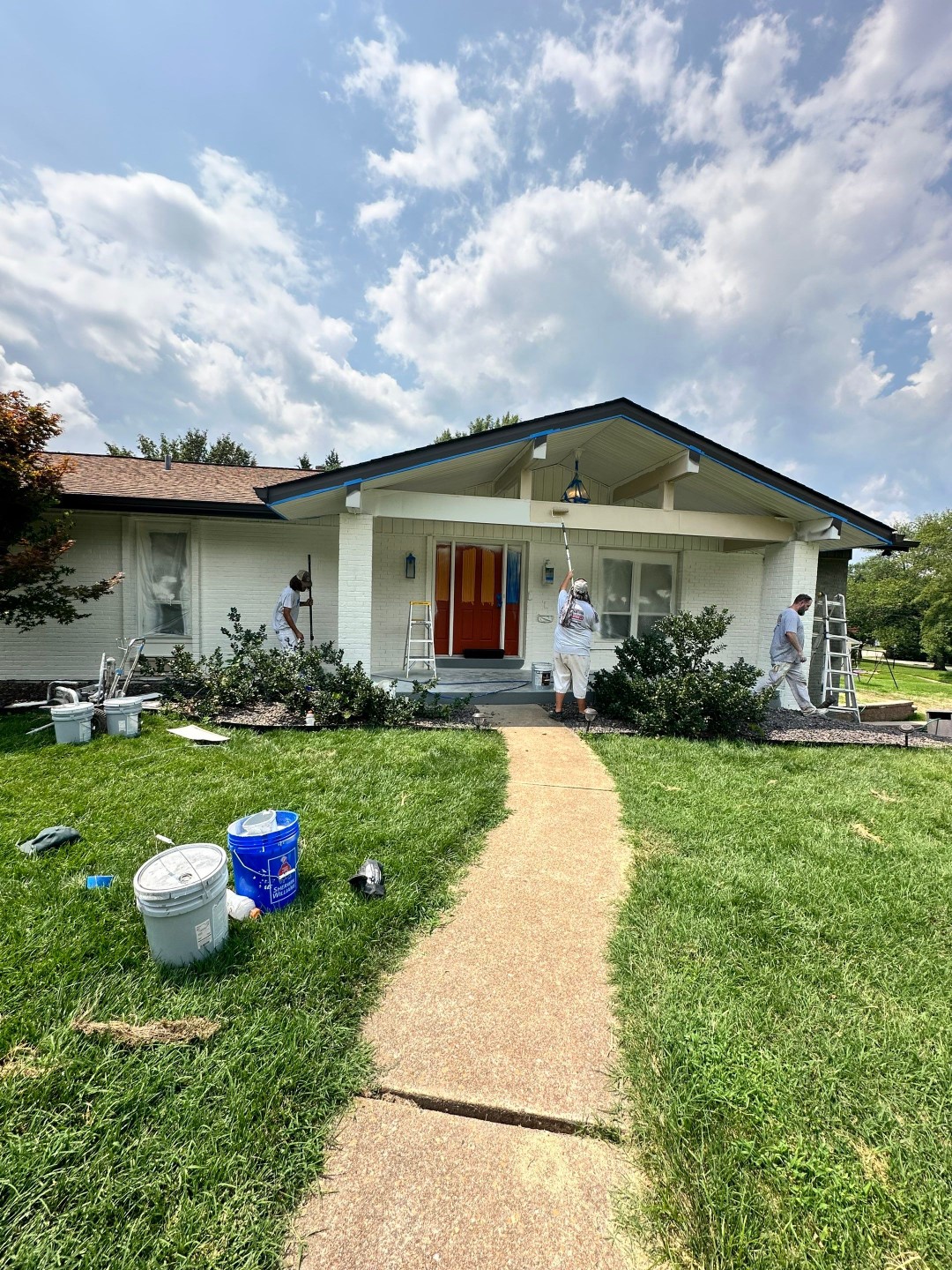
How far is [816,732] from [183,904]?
8131 mm

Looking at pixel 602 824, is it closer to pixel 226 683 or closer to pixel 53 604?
pixel 226 683

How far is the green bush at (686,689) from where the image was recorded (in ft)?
22.9

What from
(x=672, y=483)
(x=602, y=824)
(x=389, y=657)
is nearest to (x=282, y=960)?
(x=602, y=824)

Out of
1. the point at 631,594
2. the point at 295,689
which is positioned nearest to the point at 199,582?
the point at 295,689

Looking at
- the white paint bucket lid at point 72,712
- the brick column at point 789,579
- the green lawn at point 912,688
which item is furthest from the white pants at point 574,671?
the green lawn at point 912,688

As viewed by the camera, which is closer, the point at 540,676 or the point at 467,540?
the point at 540,676

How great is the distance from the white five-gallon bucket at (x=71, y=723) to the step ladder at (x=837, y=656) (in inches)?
427

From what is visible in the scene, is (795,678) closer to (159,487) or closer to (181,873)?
(181,873)

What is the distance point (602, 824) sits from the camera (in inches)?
169

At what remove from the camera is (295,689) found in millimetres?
7293

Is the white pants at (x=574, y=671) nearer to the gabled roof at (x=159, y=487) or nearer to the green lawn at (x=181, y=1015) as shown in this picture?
the green lawn at (x=181, y=1015)

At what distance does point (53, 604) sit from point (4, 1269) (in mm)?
8643

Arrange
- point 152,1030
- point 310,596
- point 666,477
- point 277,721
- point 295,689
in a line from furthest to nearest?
point 310,596 < point 666,477 < point 295,689 < point 277,721 < point 152,1030

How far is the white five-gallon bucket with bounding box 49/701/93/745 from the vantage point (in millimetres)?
5629
